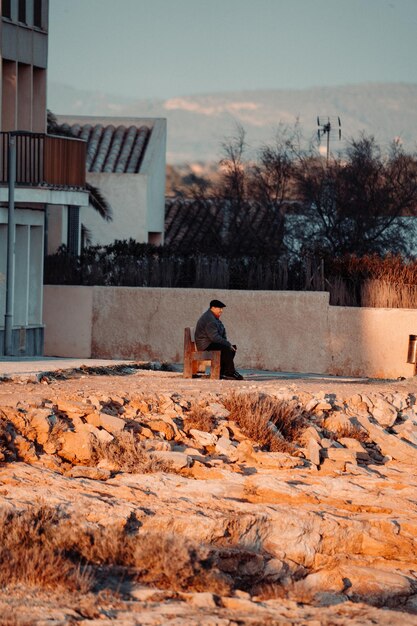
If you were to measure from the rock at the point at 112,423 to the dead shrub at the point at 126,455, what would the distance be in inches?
10.4

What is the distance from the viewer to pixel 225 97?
158 m

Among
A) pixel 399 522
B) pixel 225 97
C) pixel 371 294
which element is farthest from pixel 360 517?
pixel 225 97

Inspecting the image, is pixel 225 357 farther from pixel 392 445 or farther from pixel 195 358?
pixel 392 445

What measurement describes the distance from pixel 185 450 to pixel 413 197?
3366 cm

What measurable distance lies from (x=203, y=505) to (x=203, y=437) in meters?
2.74

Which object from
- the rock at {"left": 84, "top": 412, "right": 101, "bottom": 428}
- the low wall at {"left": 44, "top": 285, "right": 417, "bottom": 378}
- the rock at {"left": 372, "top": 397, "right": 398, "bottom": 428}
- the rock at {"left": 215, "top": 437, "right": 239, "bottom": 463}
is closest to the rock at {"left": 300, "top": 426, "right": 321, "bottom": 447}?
the rock at {"left": 215, "top": 437, "right": 239, "bottom": 463}

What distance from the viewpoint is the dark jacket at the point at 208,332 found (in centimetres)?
2152

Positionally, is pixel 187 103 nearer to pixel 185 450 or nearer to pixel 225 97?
pixel 225 97

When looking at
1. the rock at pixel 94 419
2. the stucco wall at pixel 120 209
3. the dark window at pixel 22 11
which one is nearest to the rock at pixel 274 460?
the rock at pixel 94 419

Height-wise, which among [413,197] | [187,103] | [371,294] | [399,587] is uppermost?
[187,103]

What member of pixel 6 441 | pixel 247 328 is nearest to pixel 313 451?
pixel 6 441

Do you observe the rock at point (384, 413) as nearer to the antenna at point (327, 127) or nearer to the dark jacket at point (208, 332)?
the dark jacket at point (208, 332)

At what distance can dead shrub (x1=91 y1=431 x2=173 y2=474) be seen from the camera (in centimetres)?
1450

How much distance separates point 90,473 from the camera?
46.7ft
